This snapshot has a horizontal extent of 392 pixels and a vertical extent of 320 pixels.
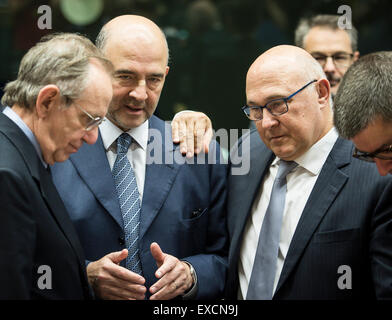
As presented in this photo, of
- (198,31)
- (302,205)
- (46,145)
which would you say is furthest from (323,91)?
(198,31)

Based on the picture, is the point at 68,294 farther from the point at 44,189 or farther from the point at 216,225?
the point at 216,225

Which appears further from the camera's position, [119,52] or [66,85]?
[119,52]

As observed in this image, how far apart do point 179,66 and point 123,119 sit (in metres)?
1.77

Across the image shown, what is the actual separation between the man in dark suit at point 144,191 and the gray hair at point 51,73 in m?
0.42

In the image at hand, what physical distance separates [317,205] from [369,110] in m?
0.49

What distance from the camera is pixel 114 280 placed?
200cm

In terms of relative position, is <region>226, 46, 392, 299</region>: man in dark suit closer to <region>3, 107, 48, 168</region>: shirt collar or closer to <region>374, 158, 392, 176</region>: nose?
<region>374, 158, 392, 176</region>: nose

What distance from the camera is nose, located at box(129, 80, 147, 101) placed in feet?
7.27

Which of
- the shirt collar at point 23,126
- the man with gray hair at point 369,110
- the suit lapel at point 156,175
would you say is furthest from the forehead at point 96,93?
the man with gray hair at point 369,110

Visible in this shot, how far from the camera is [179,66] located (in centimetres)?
394

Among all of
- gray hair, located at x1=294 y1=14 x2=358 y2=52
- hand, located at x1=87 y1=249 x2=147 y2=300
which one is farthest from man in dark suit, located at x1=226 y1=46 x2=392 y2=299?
gray hair, located at x1=294 y1=14 x2=358 y2=52

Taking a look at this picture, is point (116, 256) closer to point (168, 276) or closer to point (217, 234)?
point (168, 276)

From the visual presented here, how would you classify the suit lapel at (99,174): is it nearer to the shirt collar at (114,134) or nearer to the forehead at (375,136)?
the shirt collar at (114,134)

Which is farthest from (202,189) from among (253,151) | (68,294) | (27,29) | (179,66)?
(27,29)
